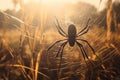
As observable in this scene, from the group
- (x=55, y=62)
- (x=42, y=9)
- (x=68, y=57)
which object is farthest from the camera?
(x=55, y=62)

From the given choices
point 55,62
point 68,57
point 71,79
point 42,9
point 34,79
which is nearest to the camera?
point 34,79

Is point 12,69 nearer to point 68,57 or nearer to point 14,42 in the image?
point 68,57

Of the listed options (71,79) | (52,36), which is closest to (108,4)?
(71,79)

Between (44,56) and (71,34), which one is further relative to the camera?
(44,56)

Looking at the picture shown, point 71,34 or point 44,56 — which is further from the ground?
point 71,34

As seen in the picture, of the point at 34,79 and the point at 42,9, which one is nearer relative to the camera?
the point at 34,79

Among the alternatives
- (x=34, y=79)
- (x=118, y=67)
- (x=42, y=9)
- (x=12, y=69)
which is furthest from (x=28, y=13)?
(x=118, y=67)

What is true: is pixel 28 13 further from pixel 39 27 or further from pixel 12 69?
pixel 12 69

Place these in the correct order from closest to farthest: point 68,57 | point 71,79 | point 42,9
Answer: point 42,9 → point 71,79 → point 68,57

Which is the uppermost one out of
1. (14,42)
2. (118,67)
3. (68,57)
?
(14,42)

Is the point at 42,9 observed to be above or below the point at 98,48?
above
